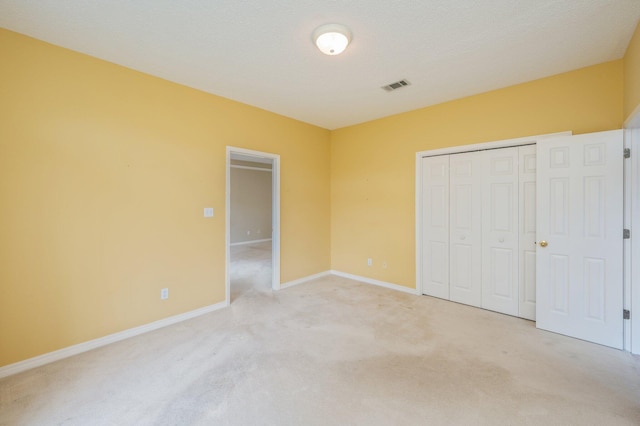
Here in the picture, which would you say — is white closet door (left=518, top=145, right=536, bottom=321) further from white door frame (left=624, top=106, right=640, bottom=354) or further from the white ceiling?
the white ceiling

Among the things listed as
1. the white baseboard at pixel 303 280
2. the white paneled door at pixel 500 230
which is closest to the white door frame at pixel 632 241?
the white paneled door at pixel 500 230

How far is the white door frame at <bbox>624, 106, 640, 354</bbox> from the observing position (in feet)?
8.00

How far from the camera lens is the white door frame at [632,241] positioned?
244 cm

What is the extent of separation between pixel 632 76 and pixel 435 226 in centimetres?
238

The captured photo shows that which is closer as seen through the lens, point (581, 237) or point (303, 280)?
point (581, 237)

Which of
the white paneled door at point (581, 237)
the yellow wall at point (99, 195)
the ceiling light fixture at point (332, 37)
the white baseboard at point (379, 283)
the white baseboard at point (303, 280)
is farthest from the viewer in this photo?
the white baseboard at point (303, 280)

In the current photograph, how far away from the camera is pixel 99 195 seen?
2.64 meters

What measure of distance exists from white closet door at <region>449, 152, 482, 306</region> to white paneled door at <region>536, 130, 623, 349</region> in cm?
68

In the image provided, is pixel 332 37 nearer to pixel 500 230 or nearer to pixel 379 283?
pixel 500 230

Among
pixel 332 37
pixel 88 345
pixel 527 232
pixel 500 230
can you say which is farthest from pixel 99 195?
pixel 527 232

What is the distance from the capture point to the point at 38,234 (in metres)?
2.34

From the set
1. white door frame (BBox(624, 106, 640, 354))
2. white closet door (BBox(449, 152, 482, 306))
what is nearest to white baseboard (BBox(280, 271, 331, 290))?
white closet door (BBox(449, 152, 482, 306))

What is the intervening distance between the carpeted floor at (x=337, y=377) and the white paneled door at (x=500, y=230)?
30cm

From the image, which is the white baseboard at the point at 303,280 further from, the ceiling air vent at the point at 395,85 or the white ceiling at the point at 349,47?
the ceiling air vent at the point at 395,85
